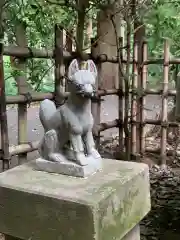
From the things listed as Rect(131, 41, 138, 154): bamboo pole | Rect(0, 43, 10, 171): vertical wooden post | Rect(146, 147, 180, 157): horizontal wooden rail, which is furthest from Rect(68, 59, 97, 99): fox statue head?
Rect(146, 147, 180, 157): horizontal wooden rail

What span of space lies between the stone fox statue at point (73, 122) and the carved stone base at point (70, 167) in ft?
0.06


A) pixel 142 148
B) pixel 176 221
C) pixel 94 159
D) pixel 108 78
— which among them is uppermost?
pixel 108 78

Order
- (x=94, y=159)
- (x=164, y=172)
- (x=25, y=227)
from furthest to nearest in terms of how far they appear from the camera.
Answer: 1. (x=164, y=172)
2. (x=94, y=159)
3. (x=25, y=227)

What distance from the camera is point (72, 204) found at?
1.37m

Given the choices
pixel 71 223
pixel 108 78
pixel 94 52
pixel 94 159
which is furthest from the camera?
pixel 108 78

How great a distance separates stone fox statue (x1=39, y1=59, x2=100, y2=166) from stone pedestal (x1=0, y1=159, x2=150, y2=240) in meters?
0.10

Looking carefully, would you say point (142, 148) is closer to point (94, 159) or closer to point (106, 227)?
point (94, 159)

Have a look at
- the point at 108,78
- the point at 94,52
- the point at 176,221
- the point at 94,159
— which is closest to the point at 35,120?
the point at 108,78

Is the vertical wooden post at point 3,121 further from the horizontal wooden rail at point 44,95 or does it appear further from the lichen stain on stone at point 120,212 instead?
the lichen stain on stone at point 120,212

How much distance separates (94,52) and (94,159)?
5.27 ft

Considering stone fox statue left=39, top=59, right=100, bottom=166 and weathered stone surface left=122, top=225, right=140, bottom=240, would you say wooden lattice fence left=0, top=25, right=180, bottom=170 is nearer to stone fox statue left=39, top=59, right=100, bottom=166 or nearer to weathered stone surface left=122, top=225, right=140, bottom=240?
stone fox statue left=39, top=59, right=100, bottom=166

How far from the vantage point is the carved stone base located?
1577mm

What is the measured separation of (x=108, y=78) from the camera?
364cm

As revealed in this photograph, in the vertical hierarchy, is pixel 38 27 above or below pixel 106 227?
above
